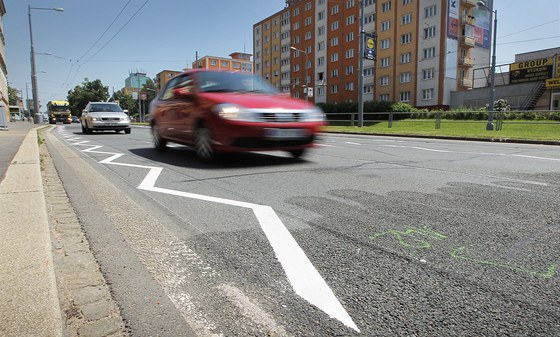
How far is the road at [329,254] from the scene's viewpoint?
6.09ft

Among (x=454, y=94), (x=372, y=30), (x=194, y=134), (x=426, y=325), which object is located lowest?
(x=426, y=325)

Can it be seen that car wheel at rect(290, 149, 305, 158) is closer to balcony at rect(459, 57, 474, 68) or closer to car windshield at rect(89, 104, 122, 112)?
car windshield at rect(89, 104, 122, 112)

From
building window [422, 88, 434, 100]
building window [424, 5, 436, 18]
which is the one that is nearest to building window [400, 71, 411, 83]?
building window [422, 88, 434, 100]

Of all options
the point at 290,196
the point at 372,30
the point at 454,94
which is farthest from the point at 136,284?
the point at 372,30

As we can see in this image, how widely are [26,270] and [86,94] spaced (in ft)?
394

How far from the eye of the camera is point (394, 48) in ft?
168

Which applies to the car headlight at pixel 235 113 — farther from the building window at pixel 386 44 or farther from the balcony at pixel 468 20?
the building window at pixel 386 44

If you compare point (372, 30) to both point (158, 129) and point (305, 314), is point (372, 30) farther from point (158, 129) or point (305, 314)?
point (305, 314)

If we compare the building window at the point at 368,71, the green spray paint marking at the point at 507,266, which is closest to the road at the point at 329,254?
the green spray paint marking at the point at 507,266

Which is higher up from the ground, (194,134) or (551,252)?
(194,134)

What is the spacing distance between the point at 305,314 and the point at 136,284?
977 millimetres

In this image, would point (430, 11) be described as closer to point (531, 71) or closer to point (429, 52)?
point (429, 52)

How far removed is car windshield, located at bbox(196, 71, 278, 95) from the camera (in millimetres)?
7109

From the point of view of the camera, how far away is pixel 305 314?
189cm
